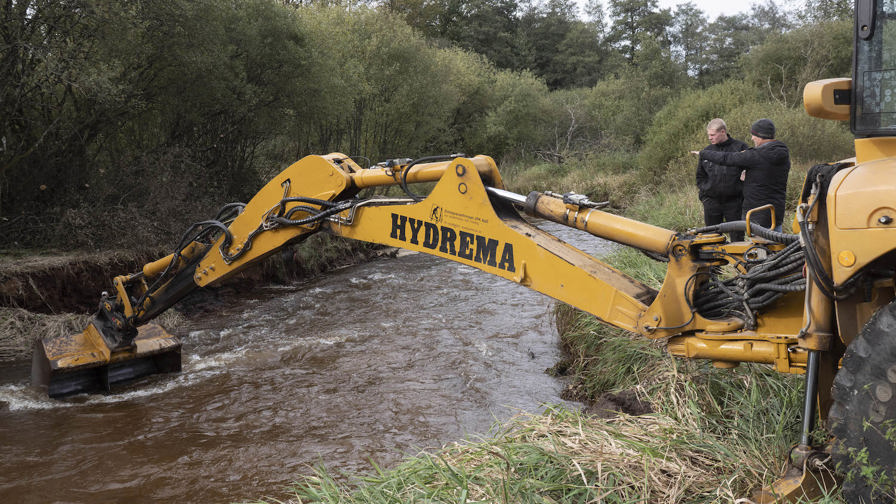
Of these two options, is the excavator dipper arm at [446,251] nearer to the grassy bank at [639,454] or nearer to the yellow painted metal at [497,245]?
the yellow painted metal at [497,245]

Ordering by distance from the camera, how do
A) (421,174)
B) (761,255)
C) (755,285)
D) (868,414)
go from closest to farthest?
(868,414)
(755,285)
(761,255)
(421,174)

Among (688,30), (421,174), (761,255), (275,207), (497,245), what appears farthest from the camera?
(688,30)

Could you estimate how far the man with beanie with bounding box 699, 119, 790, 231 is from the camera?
606 centimetres

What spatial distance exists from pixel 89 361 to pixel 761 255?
5638 millimetres

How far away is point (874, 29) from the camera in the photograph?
2.78 meters

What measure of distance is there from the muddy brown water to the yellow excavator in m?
1.34

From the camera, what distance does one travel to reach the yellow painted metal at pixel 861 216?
8.56 ft

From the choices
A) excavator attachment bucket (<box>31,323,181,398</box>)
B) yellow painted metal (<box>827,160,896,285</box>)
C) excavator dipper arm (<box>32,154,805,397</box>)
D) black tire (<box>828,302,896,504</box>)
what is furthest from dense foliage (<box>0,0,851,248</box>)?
black tire (<box>828,302,896,504</box>)

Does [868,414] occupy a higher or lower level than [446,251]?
lower

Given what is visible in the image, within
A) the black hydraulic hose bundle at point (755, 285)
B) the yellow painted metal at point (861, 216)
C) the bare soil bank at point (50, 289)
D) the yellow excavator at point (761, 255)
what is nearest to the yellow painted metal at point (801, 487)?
the yellow excavator at point (761, 255)

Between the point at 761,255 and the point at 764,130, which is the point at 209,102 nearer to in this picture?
the point at 764,130

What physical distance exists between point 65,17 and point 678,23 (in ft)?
171

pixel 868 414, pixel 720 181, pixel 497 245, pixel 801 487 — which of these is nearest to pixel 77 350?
pixel 497 245

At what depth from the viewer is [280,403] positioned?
20.1 ft
